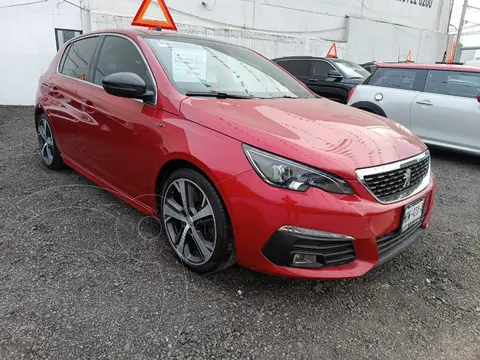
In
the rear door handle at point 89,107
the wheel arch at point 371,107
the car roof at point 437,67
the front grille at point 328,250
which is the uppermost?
the car roof at point 437,67

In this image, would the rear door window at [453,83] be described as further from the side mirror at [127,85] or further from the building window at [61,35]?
the building window at [61,35]

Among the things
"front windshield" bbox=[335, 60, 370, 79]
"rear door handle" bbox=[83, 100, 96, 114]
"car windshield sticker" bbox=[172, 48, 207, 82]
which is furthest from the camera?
"front windshield" bbox=[335, 60, 370, 79]

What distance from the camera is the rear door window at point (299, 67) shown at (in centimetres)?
895

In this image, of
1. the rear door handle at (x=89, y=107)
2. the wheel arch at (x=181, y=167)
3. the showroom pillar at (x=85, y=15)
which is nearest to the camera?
the wheel arch at (x=181, y=167)

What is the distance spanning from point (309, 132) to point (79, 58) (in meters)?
2.63

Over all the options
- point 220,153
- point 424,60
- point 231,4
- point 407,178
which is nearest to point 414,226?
point 407,178

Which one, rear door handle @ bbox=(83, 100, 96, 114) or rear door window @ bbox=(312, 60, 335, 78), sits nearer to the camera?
rear door handle @ bbox=(83, 100, 96, 114)

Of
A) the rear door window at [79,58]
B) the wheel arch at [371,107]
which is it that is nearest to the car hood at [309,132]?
the rear door window at [79,58]

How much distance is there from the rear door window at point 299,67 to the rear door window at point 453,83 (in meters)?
3.57

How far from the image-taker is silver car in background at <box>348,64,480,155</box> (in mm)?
5328

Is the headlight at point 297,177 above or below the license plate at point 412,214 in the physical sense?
above

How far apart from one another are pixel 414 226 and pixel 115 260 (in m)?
2.00

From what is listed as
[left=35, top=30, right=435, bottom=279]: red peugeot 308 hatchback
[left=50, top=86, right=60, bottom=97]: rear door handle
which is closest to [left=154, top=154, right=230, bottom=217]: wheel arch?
[left=35, top=30, right=435, bottom=279]: red peugeot 308 hatchback

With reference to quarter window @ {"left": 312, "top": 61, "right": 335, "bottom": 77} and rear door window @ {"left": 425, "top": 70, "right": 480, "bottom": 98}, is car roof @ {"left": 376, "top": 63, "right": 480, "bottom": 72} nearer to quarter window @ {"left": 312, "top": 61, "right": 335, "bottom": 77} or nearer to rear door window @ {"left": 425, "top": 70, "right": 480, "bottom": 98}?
rear door window @ {"left": 425, "top": 70, "right": 480, "bottom": 98}
